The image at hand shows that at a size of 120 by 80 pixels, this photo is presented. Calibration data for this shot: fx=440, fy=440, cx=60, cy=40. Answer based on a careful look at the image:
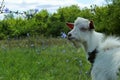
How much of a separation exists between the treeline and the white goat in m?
20.6

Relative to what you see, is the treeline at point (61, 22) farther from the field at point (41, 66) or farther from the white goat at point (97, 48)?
the white goat at point (97, 48)

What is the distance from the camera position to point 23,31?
39406 millimetres

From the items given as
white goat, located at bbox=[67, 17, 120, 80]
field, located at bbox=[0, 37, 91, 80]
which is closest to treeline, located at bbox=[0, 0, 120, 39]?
field, located at bbox=[0, 37, 91, 80]

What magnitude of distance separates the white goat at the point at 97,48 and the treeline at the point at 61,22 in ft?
67.6

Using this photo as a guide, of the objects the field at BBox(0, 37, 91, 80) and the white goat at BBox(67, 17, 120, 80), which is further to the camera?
the field at BBox(0, 37, 91, 80)

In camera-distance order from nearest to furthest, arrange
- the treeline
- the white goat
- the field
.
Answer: the white goat, the field, the treeline

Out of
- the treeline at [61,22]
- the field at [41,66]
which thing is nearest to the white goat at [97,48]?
the field at [41,66]

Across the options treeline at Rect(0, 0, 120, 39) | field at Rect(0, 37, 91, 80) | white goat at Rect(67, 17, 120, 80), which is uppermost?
white goat at Rect(67, 17, 120, 80)

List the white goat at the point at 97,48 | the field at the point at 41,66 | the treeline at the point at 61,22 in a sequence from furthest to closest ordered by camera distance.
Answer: the treeline at the point at 61,22
the field at the point at 41,66
the white goat at the point at 97,48

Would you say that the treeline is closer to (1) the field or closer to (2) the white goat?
(1) the field

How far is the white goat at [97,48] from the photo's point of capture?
6027mm

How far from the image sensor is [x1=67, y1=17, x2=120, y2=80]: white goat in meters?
6.03

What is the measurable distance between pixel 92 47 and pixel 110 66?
0.88m

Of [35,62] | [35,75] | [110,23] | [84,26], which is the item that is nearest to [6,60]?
[35,62]
